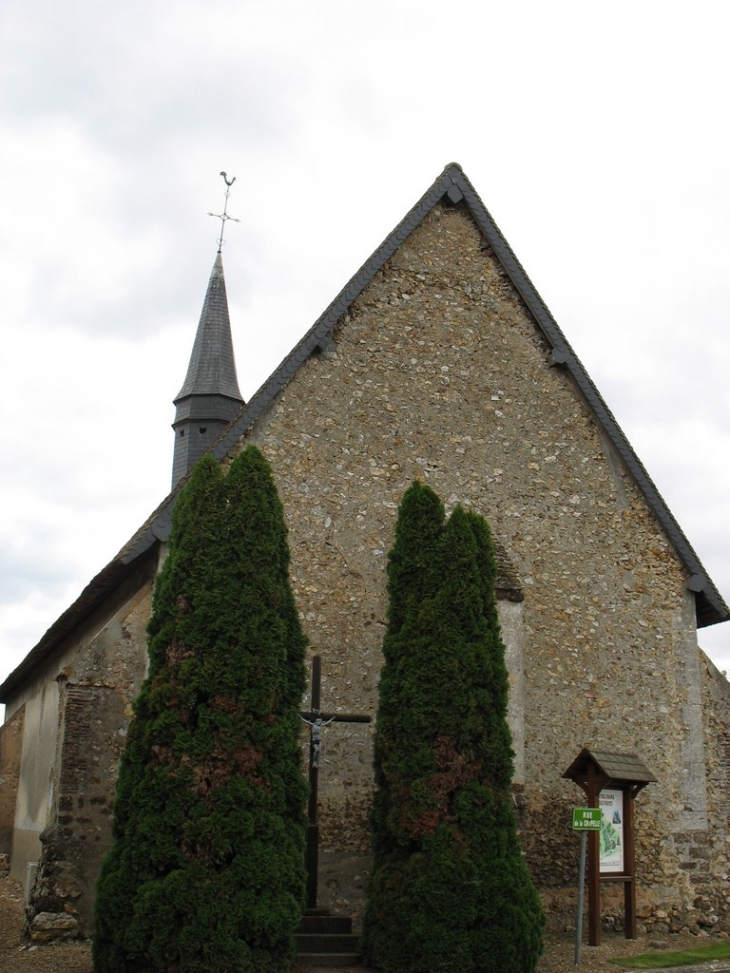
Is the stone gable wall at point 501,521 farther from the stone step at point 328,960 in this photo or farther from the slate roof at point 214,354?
the slate roof at point 214,354

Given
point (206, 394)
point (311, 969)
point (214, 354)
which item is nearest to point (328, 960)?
point (311, 969)

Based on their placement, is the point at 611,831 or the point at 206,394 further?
the point at 206,394

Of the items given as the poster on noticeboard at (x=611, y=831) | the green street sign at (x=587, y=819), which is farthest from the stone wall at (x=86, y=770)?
the poster on noticeboard at (x=611, y=831)

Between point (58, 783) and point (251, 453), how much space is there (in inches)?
156

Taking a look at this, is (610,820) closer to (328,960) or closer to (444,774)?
(444,774)

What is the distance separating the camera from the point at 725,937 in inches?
497

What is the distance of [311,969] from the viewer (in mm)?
9508

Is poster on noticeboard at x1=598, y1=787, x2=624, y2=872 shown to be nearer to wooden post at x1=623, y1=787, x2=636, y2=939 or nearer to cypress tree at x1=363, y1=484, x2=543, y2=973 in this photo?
wooden post at x1=623, y1=787, x2=636, y2=939

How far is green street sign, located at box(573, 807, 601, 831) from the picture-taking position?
414 inches

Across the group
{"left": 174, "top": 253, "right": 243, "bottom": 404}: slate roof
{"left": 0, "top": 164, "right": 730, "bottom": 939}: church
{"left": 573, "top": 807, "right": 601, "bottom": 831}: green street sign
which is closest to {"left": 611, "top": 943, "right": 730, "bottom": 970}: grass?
Result: {"left": 0, "top": 164, "right": 730, "bottom": 939}: church

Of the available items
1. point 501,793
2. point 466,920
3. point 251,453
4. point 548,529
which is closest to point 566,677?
point 548,529

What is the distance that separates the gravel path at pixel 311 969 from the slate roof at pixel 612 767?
176 cm

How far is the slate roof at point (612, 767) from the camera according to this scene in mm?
10992

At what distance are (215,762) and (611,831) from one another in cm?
469
